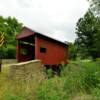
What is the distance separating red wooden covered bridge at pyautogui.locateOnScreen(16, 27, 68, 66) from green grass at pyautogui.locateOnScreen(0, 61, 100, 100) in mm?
8191

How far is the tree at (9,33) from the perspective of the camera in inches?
1219

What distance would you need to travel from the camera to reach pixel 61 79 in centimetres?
760

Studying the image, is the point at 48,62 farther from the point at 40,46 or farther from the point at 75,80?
the point at 75,80

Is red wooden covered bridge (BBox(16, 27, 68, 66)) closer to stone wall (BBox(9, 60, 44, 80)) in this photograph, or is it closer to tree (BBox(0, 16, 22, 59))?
stone wall (BBox(9, 60, 44, 80))

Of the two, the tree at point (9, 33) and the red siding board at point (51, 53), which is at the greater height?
the tree at point (9, 33)

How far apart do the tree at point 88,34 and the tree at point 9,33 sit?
838cm

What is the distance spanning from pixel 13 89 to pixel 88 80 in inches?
86.7

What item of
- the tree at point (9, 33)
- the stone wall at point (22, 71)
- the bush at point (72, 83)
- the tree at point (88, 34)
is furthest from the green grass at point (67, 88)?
the tree at point (88, 34)

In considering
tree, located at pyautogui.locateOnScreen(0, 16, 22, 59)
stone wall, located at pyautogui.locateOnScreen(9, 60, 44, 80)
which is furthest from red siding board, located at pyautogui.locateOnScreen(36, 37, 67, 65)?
tree, located at pyautogui.locateOnScreen(0, 16, 22, 59)

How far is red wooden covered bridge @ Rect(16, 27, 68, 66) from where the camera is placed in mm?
16281

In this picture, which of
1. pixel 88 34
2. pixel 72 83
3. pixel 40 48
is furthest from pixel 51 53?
pixel 88 34

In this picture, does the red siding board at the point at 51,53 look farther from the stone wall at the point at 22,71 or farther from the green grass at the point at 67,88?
the green grass at the point at 67,88

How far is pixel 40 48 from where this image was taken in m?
16.8

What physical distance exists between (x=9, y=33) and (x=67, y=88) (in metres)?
30.7
